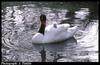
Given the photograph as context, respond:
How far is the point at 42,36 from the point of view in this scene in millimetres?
3990

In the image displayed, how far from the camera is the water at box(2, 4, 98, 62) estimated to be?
3420 millimetres

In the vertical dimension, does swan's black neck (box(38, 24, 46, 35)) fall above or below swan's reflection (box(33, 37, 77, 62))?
above

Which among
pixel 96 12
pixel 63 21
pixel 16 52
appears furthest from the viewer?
pixel 96 12

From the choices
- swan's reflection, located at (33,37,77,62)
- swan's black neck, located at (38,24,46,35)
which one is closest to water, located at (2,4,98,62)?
swan's reflection, located at (33,37,77,62)

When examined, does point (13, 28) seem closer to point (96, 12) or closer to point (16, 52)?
point (16, 52)

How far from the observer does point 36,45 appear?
388 centimetres

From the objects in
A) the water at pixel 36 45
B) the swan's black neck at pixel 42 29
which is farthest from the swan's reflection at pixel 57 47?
the swan's black neck at pixel 42 29

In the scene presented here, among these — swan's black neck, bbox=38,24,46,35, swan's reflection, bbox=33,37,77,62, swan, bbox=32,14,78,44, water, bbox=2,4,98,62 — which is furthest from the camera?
swan's black neck, bbox=38,24,46,35

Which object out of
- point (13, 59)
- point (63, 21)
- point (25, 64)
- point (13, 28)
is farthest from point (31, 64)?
point (63, 21)

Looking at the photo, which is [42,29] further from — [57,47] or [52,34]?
[57,47]

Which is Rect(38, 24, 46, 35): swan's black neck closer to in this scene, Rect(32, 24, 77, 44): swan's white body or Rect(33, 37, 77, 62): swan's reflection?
Rect(32, 24, 77, 44): swan's white body

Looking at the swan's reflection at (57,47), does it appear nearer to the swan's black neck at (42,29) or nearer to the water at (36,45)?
the water at (36,45)

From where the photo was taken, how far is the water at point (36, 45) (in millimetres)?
3420

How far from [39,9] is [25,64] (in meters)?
2.22
